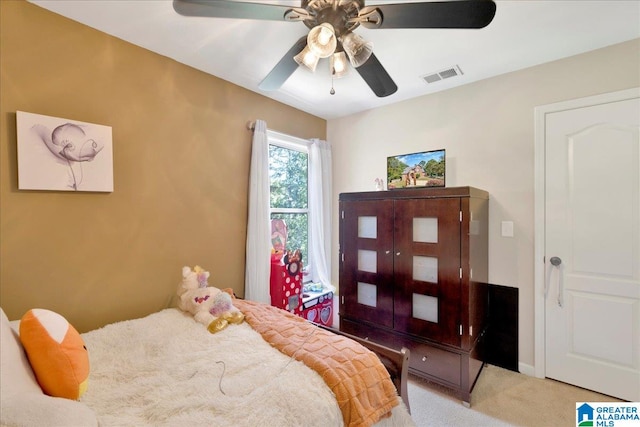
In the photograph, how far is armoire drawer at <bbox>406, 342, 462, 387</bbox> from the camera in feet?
6.78

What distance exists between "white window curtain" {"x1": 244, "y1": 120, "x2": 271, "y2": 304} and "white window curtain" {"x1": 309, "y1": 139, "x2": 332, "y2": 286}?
30.8 inches

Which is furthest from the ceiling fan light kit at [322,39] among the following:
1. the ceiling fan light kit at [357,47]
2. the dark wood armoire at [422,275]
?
the dark wood armoire at [422,275]

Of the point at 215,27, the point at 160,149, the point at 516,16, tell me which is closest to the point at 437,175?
the point at 516,16

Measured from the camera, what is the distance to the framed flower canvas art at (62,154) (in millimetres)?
1593

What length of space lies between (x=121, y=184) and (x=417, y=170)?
2573 millimetres

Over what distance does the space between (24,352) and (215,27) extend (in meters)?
1.94

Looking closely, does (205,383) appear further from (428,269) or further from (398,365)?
(428,269)

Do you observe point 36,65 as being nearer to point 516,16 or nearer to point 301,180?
point 301,180

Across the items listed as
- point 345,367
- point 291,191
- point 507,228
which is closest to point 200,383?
point 345,367

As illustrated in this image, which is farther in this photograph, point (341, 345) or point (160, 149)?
point (160, 149)

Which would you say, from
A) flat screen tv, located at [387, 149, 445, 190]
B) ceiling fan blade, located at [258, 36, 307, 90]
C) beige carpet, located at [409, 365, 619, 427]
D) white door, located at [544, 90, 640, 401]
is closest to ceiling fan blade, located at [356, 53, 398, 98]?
ceiling fan blade, located at [258, 36, 307, 90]

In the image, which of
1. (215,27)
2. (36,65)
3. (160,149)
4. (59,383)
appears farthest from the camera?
(160,149)

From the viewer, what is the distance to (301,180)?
11.2 feet

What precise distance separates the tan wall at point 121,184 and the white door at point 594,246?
2645 millimetres
